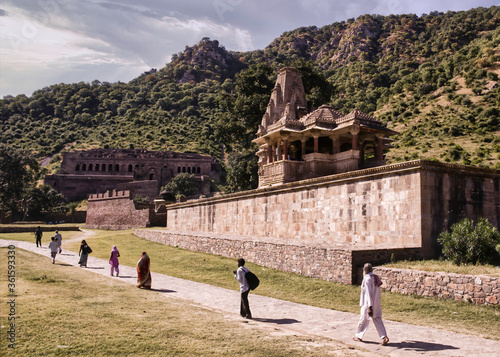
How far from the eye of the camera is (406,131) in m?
52.5

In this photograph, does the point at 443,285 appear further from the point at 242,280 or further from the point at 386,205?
the point at 242,280

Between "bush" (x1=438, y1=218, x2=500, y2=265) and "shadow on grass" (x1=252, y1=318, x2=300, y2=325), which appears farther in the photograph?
"bush" (x1=438, y1=218, x2=500, y2=265)

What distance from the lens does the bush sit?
11461 millimetres

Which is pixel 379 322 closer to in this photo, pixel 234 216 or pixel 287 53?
pixel 234 216

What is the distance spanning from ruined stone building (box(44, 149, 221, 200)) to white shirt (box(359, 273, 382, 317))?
7214 cm

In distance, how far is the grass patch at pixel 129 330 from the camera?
268 inches

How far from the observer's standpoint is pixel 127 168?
85.4 metres

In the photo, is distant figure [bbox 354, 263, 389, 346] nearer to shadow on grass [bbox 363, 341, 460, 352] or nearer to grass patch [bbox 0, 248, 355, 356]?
shadow on grass [bbox 363, 341, 460, 352]

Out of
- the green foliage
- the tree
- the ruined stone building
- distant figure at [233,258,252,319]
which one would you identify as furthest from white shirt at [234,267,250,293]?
the ruined stone building

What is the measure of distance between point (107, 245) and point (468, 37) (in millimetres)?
118107

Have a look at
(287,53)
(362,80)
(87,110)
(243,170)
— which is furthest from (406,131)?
(287,53)

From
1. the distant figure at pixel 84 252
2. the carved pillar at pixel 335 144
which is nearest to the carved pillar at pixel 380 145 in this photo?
the carved pillar at pixel 335 144

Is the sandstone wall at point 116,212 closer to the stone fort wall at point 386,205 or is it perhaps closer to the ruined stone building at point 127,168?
the stone fort wall at point 386,205

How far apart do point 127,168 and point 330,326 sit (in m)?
81.5
